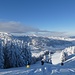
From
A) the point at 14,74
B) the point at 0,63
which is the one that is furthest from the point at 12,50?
the point at 14,74

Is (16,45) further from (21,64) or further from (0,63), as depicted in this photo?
(0,63)

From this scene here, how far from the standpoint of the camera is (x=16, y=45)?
231 feet

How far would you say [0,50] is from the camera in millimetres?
63562

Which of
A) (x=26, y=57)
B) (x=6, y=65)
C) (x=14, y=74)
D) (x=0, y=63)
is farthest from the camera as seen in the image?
(x=26, y=57)

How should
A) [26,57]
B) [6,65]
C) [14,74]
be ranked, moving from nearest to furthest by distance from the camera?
1. [14,74]
2. [6,65]
3. [26,57]

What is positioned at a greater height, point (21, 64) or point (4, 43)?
point (4, 43)

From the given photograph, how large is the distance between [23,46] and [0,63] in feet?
69.4

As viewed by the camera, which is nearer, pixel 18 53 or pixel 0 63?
pixel 0 63

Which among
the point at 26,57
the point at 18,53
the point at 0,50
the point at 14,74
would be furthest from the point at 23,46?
the point at 14,74

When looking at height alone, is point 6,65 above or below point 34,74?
below

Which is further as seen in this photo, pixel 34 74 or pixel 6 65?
pixel 6 65

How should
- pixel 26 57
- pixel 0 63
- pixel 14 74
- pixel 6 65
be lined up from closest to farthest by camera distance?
pixel 14 74
pixel 0 63
pixel 6 65
pixel 26 57

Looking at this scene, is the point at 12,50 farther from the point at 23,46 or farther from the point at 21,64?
the point at 23,46

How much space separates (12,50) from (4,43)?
452cm
